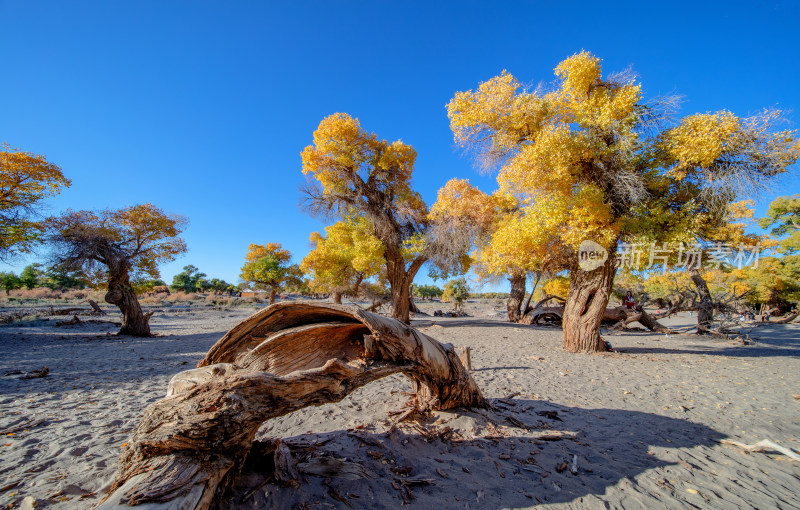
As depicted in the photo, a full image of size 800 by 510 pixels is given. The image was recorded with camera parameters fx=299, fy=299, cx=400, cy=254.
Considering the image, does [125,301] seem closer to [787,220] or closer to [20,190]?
[20,190]

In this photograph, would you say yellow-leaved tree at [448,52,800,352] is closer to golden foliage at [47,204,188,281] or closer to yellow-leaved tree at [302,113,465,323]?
yellow-leaved tree at [302,113,465,323]

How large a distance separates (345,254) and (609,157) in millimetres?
11006

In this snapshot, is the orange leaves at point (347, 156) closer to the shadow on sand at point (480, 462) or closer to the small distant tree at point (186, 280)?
the shadow on sand at point (480, 462)

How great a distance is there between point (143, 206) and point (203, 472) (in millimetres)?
16083

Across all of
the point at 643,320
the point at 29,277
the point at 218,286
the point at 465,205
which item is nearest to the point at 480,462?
the point at 465,205

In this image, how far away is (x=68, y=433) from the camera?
3463mm

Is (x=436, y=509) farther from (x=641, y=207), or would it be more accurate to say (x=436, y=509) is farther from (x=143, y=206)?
(x=143, y=206)

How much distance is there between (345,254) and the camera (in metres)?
14.8

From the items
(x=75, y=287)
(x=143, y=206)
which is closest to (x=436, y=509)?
(x=143, y=206)

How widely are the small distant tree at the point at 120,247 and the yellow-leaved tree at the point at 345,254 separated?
646cm

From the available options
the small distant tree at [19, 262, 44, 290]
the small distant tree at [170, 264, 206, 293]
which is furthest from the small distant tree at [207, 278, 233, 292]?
the small distant tree at [19, 262, 44, 290]

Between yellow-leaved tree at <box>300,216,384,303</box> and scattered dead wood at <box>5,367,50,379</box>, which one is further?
yellow-leaved tree at <box>300,216,384,303</box>
